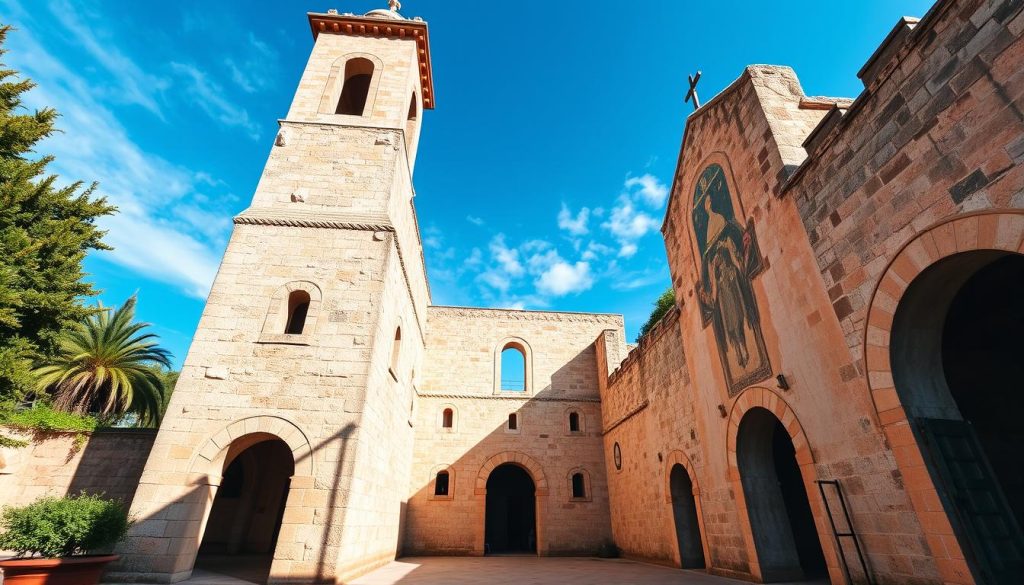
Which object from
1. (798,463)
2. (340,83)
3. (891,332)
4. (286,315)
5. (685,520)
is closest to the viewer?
(891,332)

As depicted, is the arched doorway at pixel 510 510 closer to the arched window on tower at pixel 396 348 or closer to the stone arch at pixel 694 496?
the stone arch at pixel 694 496

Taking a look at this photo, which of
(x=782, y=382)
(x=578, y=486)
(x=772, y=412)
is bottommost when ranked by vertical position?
(x=578, y=486)

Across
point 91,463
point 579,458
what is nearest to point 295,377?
point 91,463

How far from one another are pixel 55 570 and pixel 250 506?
7545mm

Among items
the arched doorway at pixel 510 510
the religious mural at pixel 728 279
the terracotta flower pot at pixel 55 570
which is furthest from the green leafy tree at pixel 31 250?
the arched doorway at pixel 510 510

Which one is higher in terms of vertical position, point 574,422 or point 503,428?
point 574,422

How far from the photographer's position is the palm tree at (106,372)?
41.3 feet

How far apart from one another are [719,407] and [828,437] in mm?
2467

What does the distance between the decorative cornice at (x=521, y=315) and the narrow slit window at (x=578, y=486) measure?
5.64 metres

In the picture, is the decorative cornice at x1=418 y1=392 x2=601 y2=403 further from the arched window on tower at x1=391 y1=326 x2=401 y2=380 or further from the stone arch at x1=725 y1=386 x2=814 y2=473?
the stone arch at x1=725 y1=386 x2=814 y2=473

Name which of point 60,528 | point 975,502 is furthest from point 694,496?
point 60,528

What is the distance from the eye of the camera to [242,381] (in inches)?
268

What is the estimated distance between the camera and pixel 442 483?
13.7 metres

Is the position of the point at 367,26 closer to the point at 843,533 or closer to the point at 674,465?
the point at 674,465
